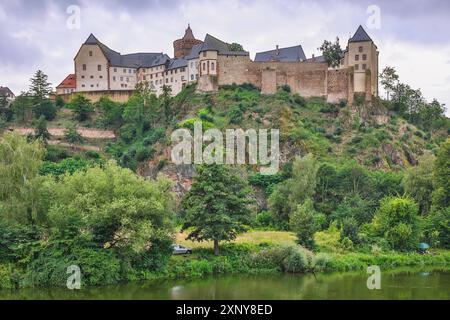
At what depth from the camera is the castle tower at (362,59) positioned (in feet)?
236

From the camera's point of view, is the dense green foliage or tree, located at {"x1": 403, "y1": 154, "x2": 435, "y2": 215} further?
tree, located at {"x1": 403, "y1": 154, "x2": 435, "y2": 215}

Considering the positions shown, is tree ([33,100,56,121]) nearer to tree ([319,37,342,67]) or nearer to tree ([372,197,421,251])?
tree ([319,37,342,67])

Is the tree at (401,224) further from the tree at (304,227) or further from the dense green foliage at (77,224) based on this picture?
the dense green foliage at (77,224)

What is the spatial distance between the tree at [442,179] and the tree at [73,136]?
1704 inches

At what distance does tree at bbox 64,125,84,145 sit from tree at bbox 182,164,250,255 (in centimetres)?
3679

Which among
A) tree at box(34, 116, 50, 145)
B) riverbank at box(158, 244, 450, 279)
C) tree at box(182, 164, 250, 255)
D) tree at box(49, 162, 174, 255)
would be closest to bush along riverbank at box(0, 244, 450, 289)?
riverbank at box(158, 244, 450, 279)

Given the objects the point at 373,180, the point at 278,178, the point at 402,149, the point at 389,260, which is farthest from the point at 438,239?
the point at 402,149

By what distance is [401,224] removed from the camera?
42750 millimetres

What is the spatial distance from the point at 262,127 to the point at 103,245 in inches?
1398

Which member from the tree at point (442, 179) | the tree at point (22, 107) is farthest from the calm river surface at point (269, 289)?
the tree at point (22, 107)

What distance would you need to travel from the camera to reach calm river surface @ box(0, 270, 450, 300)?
2983cm

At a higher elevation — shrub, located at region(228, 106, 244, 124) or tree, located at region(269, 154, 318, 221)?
shrub, located at region(228, 106, 244, 124)

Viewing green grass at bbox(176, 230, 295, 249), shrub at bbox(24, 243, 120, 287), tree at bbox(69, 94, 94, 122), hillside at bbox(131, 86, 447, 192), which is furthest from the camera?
tree at bbox(69, 94, 94, 122)

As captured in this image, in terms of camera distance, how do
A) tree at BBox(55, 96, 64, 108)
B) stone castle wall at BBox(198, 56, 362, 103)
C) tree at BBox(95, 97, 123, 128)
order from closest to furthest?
stone castle wall at BBox(198, 56, 362, 103), tree at BBox(95, 97, 123, 128), tree at BBox(55, 96, 64, 108)
